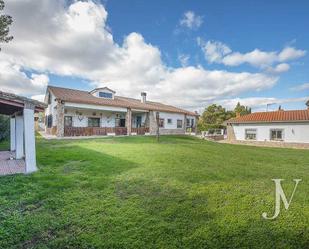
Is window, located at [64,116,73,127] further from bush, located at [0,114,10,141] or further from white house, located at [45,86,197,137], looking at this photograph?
bush, located at [0,114,10,141]

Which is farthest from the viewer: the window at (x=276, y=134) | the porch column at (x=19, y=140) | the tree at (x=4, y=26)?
the window at (x=276, y=134)

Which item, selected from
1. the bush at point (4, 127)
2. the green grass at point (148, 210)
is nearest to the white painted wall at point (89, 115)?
the bush at point (4, 127)

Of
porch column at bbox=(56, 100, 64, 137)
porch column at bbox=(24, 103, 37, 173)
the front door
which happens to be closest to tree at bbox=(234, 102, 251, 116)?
the front door

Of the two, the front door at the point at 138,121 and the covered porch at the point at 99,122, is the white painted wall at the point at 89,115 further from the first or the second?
the front door at the point at 138,121

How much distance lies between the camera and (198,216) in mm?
3646

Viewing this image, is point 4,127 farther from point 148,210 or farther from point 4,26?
point 148,210

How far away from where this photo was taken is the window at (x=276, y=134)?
66.7 ft

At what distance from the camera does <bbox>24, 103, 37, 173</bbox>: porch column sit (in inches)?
259

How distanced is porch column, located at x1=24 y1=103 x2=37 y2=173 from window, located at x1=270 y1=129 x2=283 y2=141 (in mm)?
21325

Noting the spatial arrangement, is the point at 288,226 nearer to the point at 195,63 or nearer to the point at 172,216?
the point at 172,216

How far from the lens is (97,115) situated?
22375mm

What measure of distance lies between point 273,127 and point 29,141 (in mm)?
21469

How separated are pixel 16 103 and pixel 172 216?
6226mm

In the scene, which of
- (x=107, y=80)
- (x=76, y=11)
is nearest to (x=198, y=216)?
(x=76, y=11)
